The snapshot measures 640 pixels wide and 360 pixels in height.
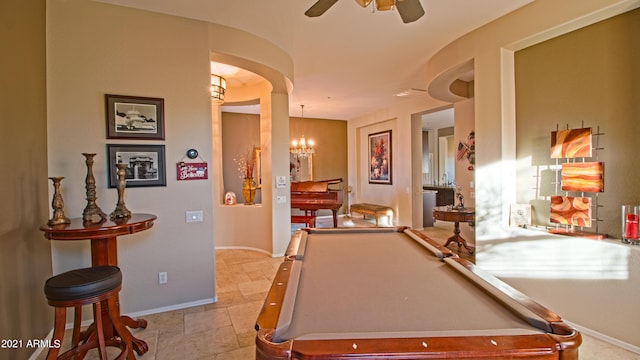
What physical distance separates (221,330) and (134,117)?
86.4 inches

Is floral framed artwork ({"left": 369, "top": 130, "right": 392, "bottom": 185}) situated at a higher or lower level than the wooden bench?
higher

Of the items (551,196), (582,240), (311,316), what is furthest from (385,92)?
(311,316)

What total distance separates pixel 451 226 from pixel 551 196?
4659 millimetres

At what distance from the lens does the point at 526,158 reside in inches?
125

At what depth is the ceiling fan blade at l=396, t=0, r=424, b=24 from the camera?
204 cm

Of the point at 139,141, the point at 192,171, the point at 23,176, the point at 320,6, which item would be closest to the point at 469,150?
the point at 320,6

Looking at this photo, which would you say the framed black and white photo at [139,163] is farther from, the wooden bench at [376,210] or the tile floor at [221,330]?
the wooden bench at [376,210]

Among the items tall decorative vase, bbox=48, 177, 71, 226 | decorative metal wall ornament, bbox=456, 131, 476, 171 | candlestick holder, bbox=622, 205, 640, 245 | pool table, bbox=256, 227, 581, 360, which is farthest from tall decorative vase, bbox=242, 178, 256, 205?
candlestick holder, bbox=622, 205, 640, 245

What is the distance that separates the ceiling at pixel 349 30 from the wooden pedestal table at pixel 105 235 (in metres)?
2.07

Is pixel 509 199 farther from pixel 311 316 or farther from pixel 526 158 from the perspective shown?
pixel 311 316

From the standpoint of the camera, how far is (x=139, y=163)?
2982 mm

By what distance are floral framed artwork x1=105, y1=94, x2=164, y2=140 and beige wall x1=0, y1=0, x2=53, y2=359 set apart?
492mm

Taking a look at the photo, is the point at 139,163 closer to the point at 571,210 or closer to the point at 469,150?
the point at 571,210

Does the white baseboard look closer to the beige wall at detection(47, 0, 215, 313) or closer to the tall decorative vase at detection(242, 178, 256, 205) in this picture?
the beige wall at detection(47, 0, 215, 313)
